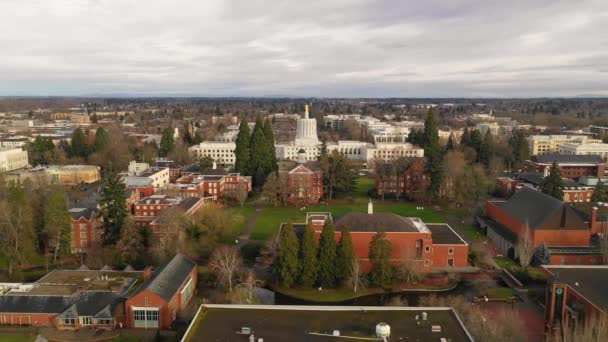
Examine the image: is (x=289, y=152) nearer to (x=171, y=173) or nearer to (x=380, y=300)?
(x=171, y=173)

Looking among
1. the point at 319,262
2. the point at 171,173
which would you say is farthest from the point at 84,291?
the point at 171,173

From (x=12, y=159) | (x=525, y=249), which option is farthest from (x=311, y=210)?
(x=12, y=159)

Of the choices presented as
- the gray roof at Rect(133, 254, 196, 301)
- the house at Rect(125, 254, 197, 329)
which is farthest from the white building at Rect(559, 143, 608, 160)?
the house at Rect(125, 254, 197, 329)

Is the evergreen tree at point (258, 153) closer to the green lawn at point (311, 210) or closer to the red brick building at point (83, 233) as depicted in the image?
the green lawn at point (311, 210)

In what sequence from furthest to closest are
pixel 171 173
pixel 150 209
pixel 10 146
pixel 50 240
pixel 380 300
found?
pixel 10 146, pixel 171 173, pixel 150 209, pixel 50 240, pixel 380 300

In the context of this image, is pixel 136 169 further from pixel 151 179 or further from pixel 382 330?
pixel 382 330
